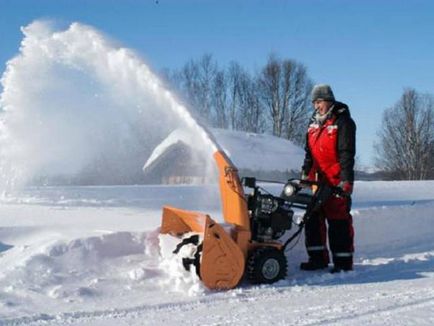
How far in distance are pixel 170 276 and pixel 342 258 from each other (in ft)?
6.36

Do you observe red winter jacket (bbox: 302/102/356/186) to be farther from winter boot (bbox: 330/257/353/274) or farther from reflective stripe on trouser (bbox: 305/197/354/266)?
winter boot (bbox: 330/257/353/274)

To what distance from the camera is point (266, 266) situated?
5.67 m

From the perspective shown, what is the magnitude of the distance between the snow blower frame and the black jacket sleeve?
0.94ft

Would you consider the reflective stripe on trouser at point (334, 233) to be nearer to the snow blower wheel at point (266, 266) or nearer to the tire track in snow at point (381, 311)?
the snow blower wheel at point (266, 266)

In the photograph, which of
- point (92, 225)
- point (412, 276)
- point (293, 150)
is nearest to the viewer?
point (412, 276)

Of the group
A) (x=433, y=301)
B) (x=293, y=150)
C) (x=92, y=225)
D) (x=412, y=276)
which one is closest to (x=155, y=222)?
(x=92, y=225)

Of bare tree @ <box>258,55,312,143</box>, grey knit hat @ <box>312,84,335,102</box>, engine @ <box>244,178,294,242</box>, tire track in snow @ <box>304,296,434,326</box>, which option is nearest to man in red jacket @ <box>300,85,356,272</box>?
grey knit hat @ <box>312,84,335,102</box>

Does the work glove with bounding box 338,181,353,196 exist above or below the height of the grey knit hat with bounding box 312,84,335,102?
below

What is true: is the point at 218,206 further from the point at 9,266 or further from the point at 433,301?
the point at 433,301

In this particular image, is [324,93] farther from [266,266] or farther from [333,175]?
[266,266]

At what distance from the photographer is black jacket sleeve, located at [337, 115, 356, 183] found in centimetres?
628

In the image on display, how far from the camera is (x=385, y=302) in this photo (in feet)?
16.0

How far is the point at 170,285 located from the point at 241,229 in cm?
87

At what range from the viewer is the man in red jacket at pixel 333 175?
250 inches
